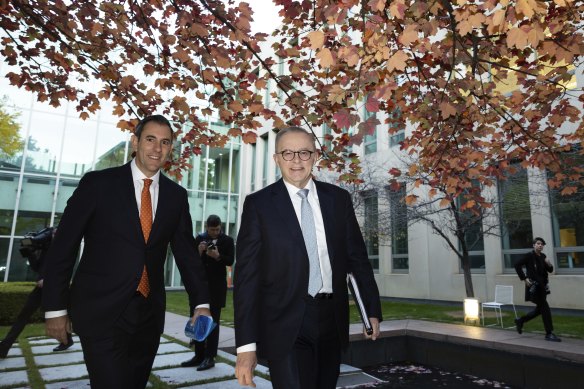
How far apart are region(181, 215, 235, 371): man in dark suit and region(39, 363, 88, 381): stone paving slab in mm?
1322

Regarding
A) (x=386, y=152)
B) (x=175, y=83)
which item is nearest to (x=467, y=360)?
(x=175, y=83)

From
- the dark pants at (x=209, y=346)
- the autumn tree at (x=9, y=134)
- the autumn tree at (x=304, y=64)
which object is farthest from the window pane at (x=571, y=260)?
the autumn tree at (x=9, y=134)

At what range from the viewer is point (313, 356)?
91.7 inches

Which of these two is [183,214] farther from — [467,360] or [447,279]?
[447,279]

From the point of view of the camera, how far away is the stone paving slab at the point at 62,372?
15.7 feet

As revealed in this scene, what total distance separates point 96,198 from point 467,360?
7.26 meters

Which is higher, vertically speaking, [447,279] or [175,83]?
[175,83]

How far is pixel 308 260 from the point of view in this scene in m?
2.40

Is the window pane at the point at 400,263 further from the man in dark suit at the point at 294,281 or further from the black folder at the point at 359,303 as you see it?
the man in dark suit at the point at 294,281

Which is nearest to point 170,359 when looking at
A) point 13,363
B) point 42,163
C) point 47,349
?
point 13,363

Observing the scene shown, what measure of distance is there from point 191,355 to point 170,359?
36 centimetres

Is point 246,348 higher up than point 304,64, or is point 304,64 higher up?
point 304,64

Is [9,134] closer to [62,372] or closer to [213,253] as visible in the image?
[62,372]

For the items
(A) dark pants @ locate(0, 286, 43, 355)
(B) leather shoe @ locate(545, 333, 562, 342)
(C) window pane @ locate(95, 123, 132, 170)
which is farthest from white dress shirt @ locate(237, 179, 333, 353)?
(C) window pane @ locate(95, 123, 132, 170)
